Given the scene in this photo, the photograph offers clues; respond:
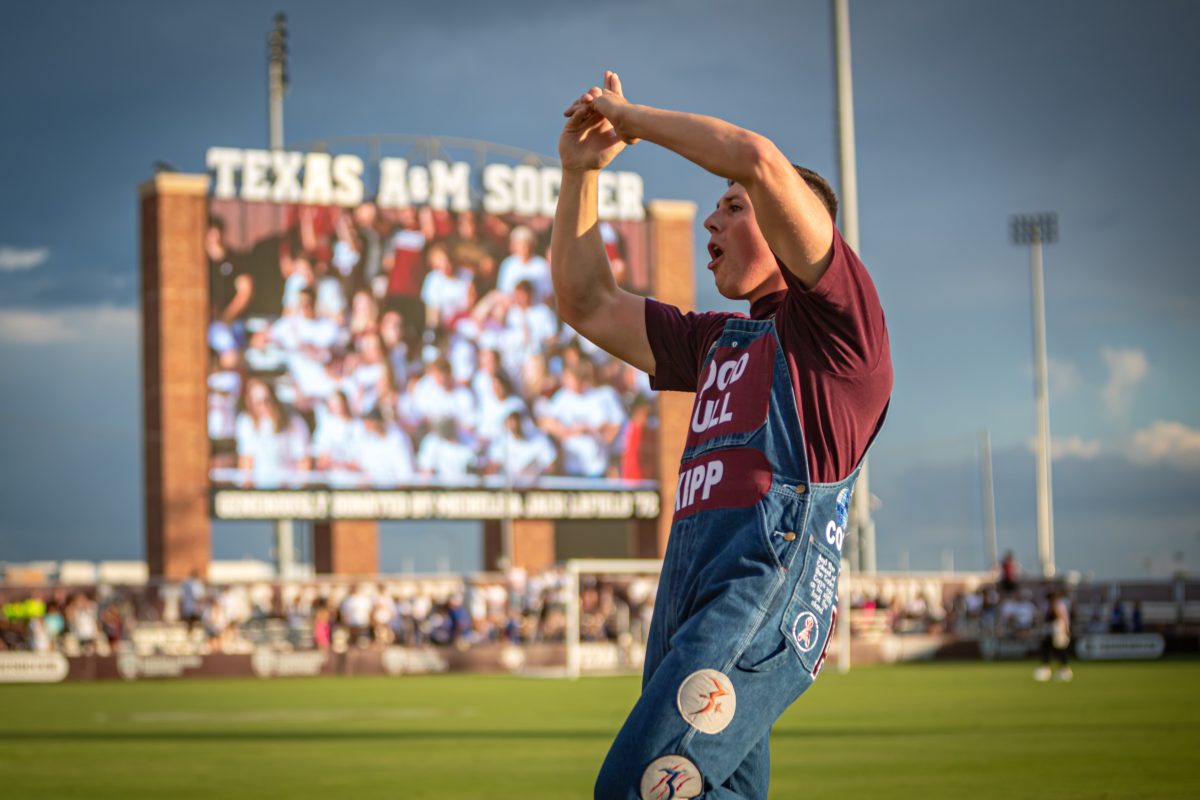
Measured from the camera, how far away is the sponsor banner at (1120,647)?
3622 cm

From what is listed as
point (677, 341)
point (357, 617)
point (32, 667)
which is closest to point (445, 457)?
point (357, 617)

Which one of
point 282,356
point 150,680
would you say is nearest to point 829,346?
point 150,680

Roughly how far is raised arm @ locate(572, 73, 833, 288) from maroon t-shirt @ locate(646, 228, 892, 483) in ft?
0.18

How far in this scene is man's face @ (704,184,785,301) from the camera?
4215 millimetres

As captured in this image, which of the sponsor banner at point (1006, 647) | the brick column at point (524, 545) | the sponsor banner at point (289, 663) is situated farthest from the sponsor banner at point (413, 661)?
the brick column at point (524, 545)

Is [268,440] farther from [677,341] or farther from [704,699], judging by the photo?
[704,699]

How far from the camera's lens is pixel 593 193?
4652 millimetres

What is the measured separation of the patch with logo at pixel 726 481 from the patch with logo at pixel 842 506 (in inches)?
9.8

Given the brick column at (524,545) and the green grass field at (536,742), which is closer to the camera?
the green grass field at (536,742)

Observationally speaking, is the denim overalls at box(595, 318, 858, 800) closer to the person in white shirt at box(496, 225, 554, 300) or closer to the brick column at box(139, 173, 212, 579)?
the person in white shirt at box(496, 225, 554, 300)

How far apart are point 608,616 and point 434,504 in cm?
890

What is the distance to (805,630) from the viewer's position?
3855 millimetres

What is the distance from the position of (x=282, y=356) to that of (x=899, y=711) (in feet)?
91.5

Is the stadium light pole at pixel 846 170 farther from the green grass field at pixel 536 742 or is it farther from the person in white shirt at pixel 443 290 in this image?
the person in white shirt at pixel 443 290
